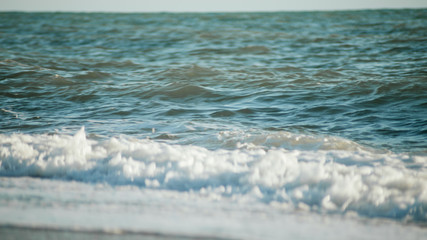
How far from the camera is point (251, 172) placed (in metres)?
2.97

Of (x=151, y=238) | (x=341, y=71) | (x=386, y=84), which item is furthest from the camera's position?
(x=341, y=71)

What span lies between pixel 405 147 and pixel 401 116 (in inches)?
55.9

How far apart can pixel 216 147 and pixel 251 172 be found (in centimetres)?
118

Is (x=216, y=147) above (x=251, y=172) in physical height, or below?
below

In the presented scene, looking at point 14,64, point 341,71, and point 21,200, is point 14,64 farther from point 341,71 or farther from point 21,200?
point 21,200

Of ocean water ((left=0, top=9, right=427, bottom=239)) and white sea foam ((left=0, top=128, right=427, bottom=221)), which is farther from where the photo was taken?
white sea foam ((left=0, top=128, right=427, bottom=221))

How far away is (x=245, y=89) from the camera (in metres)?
7.25

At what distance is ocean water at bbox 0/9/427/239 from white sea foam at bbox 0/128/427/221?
12 millimetres

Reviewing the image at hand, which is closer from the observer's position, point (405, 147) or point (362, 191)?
point (362, 191)

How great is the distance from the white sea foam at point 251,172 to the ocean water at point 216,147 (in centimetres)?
1

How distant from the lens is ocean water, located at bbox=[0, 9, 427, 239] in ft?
7.68

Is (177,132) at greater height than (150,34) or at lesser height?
lesser

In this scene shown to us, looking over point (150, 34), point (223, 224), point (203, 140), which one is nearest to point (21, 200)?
point (223, 224)

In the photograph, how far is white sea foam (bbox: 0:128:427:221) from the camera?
8.62ft
